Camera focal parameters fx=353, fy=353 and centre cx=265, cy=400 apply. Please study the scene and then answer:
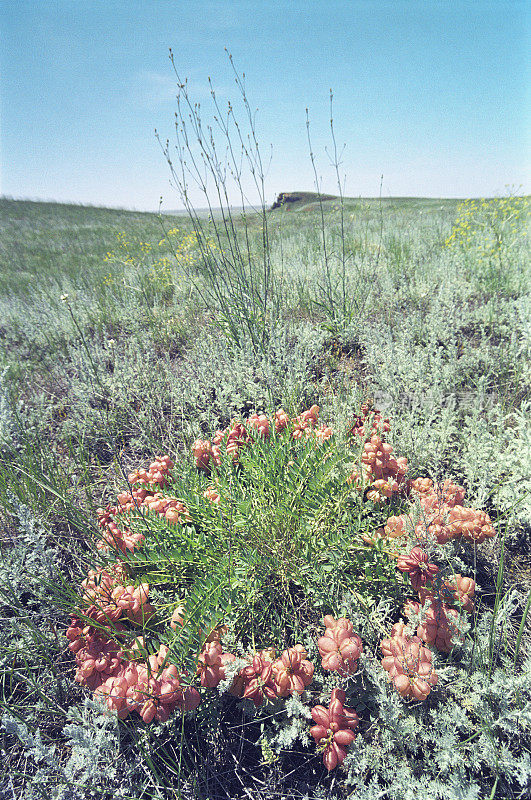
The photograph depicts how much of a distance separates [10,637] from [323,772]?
1329 mm

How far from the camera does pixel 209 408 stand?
7.86 feet

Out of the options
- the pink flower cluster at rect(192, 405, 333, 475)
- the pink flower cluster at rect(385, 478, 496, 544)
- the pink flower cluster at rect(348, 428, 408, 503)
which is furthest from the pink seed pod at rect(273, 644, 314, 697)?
the pink flower cluster at rect(192, 405, 333, 475)

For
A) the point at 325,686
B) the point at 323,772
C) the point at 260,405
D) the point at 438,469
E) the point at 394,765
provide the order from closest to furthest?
the point at 394,765
the point at 323,772
the point at 325,686
the point at 438,469
the point at 260,405

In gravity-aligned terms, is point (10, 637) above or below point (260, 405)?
below

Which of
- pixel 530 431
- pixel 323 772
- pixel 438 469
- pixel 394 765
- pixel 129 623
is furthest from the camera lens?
pixel 438 469

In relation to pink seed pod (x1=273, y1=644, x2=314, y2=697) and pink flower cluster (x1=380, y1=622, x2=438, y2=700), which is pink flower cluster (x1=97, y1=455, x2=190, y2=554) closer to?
pink seed pod (x1=273, y1=644, x2=314, y2=697)

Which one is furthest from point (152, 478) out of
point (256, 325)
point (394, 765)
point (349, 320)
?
point (349, 320)

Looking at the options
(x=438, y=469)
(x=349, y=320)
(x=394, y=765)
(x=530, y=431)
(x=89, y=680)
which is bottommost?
(x=394, y=765)

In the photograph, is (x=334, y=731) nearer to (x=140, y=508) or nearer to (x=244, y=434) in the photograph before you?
(x=140, y=508)

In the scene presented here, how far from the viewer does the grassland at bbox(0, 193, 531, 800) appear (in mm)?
1155

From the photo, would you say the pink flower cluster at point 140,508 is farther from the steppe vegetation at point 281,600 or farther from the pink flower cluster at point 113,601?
the pink flower cluster at point 113,601

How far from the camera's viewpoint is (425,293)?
372cm

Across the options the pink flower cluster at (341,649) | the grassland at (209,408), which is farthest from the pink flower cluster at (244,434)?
the pink flower cluster at (341,649)

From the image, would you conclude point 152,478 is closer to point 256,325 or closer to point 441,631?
point 441,631
